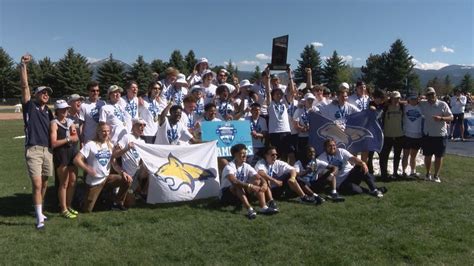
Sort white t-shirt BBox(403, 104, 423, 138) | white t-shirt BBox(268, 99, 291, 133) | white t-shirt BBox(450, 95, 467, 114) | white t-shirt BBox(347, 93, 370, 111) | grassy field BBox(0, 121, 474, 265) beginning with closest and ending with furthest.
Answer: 1. grassy field BBox(0, 121, 474, 265)
2. white t-shirt BBox(268, 99, 291, 133)
3. white t-shirt BBox(347, 93, 370, 111)
4. white t-shirt BBox(403, 104, 423, 138)
5. white t-shirt BBox(450, 95, 467, 114)

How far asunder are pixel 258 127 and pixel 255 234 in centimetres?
333

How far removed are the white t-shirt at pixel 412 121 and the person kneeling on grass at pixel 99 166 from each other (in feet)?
21.9

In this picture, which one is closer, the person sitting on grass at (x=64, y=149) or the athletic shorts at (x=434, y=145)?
the person sitting on grass at (x=64, y=149)

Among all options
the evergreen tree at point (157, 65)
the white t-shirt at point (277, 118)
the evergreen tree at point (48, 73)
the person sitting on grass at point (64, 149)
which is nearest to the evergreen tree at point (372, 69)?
the evergreen tree at point (157, 65)

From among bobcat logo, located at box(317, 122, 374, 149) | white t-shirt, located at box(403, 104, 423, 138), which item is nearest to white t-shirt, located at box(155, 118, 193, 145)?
bobcat logo, located at box(317, 122, 374, 149)

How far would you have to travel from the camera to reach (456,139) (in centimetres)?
2016

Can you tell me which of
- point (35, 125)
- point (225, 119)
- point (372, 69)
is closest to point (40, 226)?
point (35, 125)

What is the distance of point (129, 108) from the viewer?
8.30 meters

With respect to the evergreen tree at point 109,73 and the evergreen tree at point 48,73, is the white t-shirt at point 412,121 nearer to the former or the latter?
the evergreen tree at point 109,73

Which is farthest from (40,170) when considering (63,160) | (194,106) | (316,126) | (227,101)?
(316,126)

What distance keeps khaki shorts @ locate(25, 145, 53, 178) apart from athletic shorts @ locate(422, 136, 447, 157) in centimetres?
827

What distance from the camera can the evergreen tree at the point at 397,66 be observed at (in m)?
69.0

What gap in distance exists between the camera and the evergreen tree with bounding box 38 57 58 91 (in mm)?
63469

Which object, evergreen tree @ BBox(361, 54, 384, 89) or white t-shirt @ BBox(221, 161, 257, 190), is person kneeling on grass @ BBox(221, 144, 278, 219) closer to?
white t-shirt @ BBox(221, 161, 257, 190)
